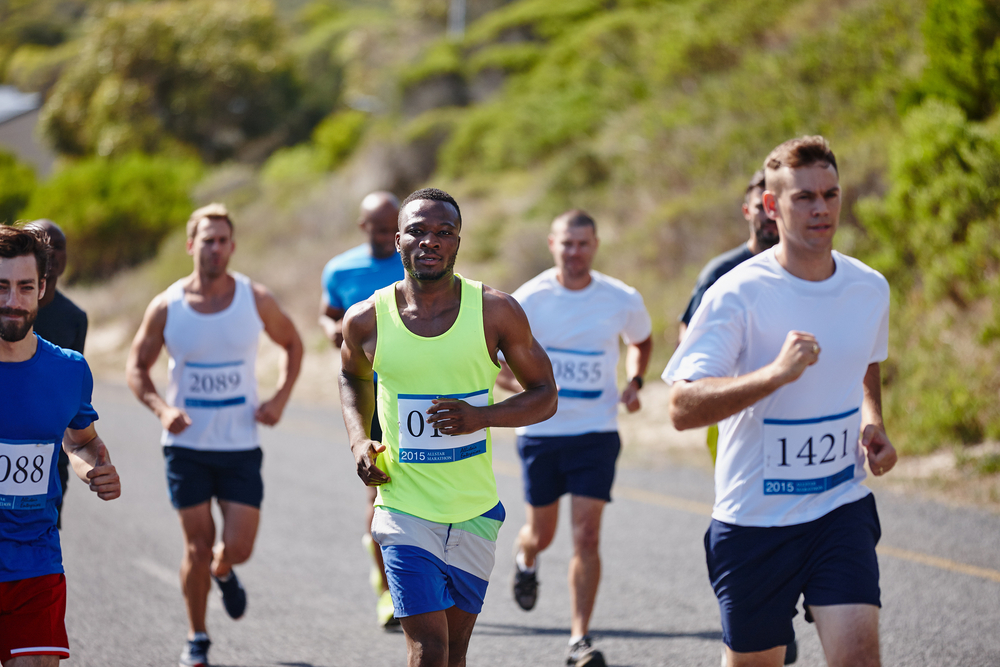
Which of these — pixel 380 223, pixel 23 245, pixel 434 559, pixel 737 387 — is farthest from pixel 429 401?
pixel 380 223

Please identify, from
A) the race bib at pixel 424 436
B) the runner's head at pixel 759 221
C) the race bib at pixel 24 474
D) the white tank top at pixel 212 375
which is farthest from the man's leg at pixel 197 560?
the runner's head at pixel 759 221

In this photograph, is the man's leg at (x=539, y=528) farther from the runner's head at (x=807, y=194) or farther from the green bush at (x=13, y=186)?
the green bush at (x=13, y=186)

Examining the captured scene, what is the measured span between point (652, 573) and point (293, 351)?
9.10ft

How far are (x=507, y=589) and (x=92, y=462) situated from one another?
11.8 feet

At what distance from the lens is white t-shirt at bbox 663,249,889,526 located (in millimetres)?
3428

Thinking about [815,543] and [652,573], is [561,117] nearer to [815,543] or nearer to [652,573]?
[652,573]

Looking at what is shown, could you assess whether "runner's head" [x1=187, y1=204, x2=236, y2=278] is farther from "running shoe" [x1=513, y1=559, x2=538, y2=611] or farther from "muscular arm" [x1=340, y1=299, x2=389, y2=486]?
"running shoe" [x1=513, y1=559, x2=538, y2=611]

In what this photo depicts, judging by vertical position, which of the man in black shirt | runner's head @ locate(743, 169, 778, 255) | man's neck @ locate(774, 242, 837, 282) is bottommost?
man's neck @ locate(774, 242, 837, 282)

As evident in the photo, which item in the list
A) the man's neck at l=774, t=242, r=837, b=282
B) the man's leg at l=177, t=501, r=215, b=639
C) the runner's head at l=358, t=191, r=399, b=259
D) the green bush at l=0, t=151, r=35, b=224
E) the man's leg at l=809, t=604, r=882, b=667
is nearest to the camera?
the man's leg at l=809, t=604, r=882, b=667

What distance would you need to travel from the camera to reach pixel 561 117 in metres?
26.6

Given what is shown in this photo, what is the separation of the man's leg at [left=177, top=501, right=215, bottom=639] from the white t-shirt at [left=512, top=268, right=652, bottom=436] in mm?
1774

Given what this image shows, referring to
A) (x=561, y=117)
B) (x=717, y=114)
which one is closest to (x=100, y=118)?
(x=561, y=117)

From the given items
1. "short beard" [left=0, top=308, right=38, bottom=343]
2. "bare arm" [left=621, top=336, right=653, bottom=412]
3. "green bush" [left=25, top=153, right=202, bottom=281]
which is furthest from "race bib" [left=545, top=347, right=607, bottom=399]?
"green bush" [left=25, top=153, right=202, bottom=281]

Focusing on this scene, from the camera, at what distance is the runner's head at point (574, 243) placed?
5.95m
